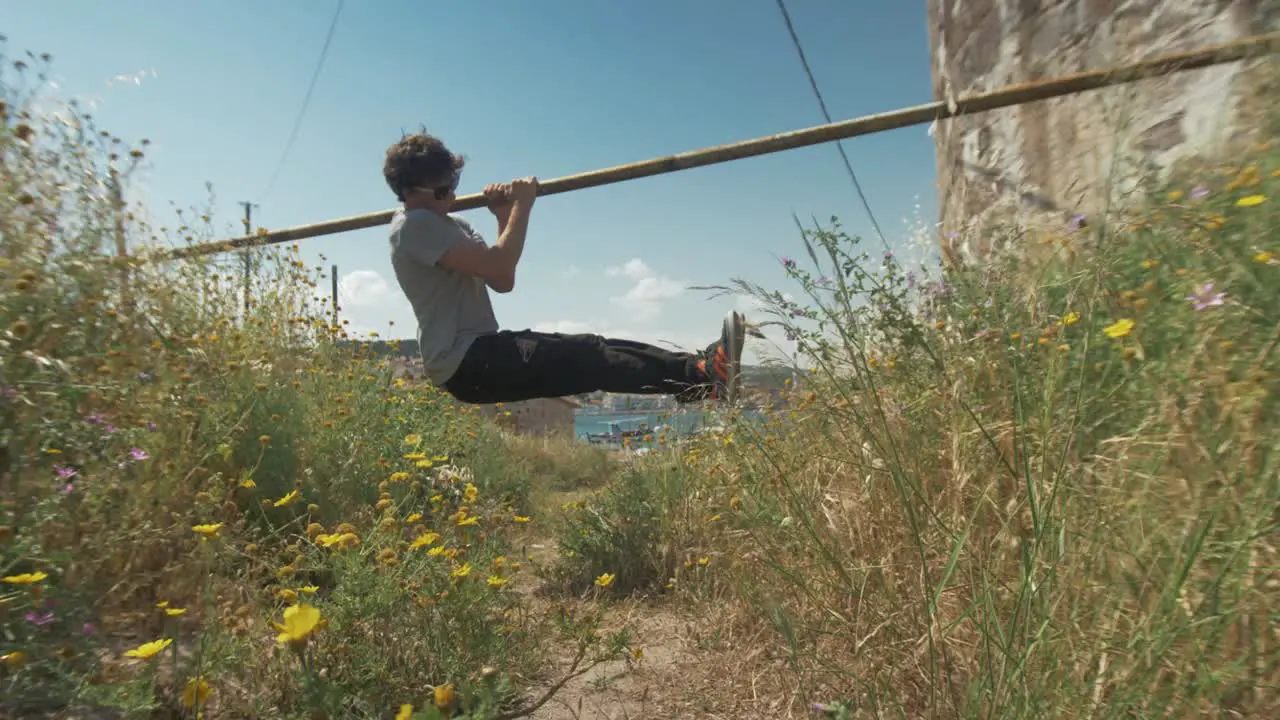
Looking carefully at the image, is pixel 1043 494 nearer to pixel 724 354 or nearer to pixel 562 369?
pixel 724 354

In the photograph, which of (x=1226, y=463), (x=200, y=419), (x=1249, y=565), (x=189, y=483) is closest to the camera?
(x=1249, y=565)

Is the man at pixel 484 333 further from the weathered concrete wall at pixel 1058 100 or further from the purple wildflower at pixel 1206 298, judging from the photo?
the purple wildflower at pixel 1206 298

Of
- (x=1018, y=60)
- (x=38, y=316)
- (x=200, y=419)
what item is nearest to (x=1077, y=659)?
(x=38, y=316)

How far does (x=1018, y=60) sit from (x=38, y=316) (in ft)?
12.9

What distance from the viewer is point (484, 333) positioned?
3.48 m

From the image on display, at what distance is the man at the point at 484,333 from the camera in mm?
3375

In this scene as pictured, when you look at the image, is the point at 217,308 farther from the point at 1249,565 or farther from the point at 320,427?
the point at 1249,565

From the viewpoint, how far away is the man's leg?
3.35m

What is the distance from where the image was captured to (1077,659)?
103cm

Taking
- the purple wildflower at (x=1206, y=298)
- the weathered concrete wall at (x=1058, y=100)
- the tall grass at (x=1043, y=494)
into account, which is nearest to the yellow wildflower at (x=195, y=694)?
the tall grass at (x=1043, y=494)

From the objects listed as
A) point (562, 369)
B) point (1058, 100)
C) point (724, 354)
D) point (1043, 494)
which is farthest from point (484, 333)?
point (1058, 100)

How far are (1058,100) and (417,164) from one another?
3.09 m

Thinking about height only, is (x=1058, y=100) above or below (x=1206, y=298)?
above

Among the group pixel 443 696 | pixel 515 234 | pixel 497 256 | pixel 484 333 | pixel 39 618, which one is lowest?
pixel 443 696
